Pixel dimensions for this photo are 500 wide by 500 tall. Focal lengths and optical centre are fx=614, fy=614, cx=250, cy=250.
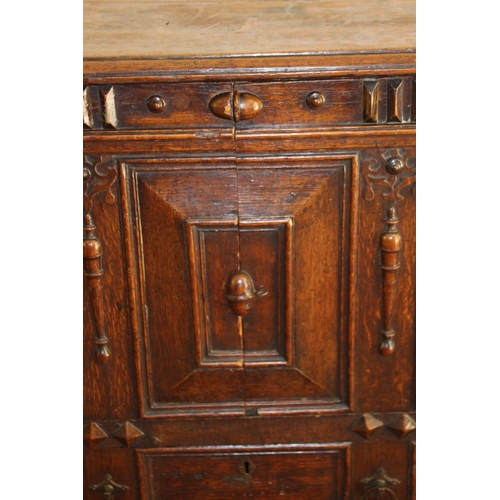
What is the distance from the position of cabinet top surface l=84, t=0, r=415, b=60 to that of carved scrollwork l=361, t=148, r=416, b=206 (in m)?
0.20

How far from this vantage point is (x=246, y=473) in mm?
1396

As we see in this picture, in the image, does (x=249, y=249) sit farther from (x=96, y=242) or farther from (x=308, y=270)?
(x=96, y=242)

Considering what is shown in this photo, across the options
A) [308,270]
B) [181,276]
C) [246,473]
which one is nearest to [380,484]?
[246,473]

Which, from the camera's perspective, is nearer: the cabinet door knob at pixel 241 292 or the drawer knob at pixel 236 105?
the drawer knob at pixel 236 105

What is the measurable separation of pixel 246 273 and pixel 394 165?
367 millimetres

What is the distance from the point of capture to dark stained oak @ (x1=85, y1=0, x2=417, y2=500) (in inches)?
45.7

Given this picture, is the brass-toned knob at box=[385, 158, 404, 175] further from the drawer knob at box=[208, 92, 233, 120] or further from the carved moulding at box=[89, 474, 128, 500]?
the carved moulding at box=[89, 474, 128, 500]

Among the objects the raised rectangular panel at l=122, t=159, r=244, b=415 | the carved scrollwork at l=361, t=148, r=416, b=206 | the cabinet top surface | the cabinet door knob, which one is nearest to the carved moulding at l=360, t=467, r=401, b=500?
the raised rectangular panel at l=122, t=159, r=244, b=415

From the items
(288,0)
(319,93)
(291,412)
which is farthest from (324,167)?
(291,412)

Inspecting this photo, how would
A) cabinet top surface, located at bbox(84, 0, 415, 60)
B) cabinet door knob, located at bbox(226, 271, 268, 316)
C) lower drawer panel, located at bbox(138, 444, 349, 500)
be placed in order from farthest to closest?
lower drawer panel, located at bbox(138, 444, 349, 500), cabinet door knob, located at bbox(226, 271, 268, 316), cabinet top surface, located at bbox(84, 0, 415, 60)

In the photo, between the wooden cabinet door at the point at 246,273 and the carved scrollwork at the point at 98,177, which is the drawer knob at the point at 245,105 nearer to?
the wooden cabinet door at the point at 246,273

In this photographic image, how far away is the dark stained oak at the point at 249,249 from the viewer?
1161 mm

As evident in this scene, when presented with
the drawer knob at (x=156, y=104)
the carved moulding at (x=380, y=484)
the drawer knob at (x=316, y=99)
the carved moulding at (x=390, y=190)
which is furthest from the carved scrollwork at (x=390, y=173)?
the carved moulding at (x=380, y=484)

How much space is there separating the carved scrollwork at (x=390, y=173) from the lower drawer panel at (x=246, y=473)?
58 centimetres
